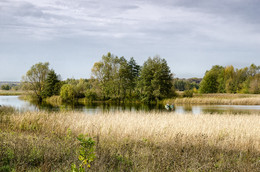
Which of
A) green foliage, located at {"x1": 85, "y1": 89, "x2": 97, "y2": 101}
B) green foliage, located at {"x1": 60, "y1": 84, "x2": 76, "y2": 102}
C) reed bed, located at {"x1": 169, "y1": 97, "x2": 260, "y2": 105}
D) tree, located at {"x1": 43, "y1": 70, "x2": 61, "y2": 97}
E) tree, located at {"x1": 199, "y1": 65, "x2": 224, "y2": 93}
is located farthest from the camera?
tree, located at {"x1": 199, "y1": 65, "x2": 224, "y2": 93}

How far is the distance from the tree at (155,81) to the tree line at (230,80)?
22696mm

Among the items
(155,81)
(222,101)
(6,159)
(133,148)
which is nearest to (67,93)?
(155,81)

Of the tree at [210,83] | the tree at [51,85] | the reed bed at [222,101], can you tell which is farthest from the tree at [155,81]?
the tree at [210,83]

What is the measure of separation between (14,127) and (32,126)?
0.71 meters

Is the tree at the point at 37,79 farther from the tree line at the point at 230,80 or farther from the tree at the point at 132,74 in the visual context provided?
the tree line at the point at 230,80

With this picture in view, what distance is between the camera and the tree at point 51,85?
49.7 m

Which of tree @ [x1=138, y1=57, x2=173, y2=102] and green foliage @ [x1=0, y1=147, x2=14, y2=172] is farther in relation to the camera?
tree @ [x1=138, y1=57, x2=173, y2=102]

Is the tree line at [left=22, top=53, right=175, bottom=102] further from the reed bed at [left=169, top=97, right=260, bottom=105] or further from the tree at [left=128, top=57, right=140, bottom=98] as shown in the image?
the reed bed at [left=169, top=97, right=260, bottom=105]

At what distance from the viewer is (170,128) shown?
8.73 metres

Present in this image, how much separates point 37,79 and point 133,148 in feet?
162

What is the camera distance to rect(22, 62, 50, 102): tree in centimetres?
4948

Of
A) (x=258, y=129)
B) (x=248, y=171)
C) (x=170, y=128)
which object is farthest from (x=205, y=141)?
(x=258, y=129)

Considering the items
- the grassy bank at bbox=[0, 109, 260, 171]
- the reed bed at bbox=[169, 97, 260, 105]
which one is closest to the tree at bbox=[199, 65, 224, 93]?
the reed bed at bbox=[169, 97, 260, 105]

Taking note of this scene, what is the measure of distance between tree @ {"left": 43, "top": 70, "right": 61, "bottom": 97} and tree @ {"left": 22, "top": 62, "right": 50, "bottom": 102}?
1042 mm
